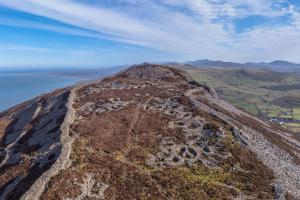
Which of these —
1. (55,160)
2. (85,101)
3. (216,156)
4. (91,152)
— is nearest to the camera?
(55,160)

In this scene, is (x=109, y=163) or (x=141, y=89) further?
(x=141, y=89)

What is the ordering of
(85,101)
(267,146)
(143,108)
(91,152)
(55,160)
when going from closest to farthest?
(55,160) → (91,152) → (267,146) → (143,108) → (85,101)

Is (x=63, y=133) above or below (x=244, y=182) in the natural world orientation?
above

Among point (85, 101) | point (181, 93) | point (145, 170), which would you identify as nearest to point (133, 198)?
point (145, 170)

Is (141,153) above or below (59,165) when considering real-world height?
below

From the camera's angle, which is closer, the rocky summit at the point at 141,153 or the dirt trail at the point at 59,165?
the dirt trail at the point at 59,165

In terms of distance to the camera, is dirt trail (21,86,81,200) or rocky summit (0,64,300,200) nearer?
dirt trail (21,86,81,200)

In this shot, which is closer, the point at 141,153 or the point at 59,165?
the point at 59,165

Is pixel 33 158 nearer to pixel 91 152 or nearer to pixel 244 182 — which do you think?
pixel 91 152
